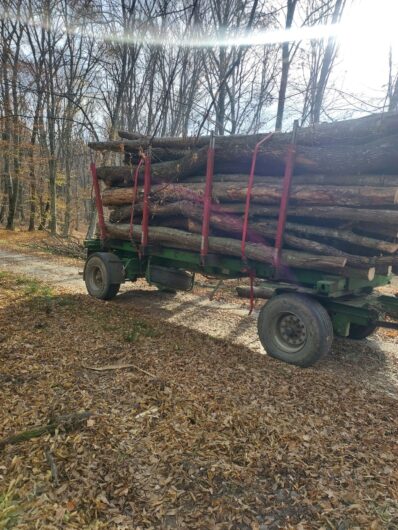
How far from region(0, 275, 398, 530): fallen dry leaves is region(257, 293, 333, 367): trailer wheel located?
8.7 inches

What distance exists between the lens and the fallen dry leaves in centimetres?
244

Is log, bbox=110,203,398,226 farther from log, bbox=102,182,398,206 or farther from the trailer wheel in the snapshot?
the trailer wheel

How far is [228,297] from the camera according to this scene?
375 inches

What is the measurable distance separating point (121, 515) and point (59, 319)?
4.17 metres

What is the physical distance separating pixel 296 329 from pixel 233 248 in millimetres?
1568

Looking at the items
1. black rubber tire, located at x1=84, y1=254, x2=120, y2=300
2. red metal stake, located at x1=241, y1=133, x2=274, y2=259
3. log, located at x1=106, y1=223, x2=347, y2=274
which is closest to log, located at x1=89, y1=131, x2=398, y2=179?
red metal stake, located at x1=241, y1=133, x2=274, y2=259

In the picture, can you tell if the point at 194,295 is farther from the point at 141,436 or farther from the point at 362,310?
the point at 141,436

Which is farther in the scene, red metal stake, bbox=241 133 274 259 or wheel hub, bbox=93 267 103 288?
wheel hub, bbox=93 267 103 288

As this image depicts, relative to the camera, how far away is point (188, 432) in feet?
10.6

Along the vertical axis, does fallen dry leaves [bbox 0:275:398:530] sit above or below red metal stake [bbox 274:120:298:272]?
below

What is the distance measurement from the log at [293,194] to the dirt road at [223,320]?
234cm

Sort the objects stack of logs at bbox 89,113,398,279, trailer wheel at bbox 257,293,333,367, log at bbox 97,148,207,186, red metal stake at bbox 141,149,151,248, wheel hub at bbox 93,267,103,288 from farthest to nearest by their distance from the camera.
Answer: wheel hub at bbox 93,267,103,288 < red metal stake at bbox 141,149,151,248 < log at bbox 97,148,207,186 < trailer wheel at bbox 257,293,333,367 < stack of logs at bbox 89,113,398,279

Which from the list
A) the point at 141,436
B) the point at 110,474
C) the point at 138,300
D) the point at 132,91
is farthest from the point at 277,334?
the point at 132,91

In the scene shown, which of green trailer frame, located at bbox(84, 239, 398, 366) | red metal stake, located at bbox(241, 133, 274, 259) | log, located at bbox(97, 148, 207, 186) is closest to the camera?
green trailer frame, located at bbox(84, 239, 398, 366)
